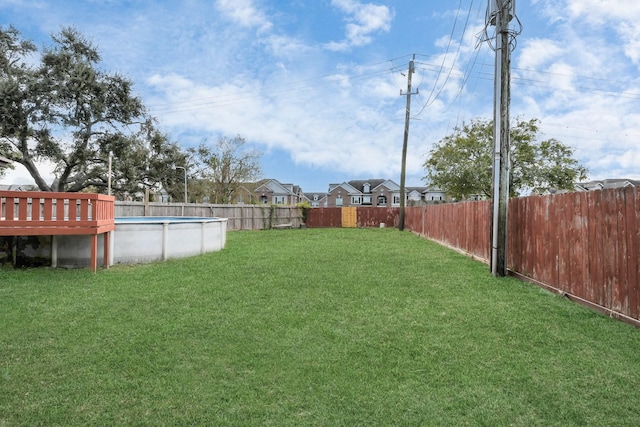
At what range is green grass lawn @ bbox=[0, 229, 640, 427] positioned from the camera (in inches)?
83.0

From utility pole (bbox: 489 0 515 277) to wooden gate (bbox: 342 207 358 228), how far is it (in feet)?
66.4

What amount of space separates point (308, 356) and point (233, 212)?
1592cm

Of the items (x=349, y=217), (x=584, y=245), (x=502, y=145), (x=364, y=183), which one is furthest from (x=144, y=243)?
(x=364, y=183)

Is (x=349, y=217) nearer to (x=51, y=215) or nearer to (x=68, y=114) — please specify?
(x=68, y=114)

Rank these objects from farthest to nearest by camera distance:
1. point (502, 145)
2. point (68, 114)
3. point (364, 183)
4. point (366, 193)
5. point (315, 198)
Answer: point (315, 198) < point (364, 183) < point (366, 193) < point (68, 114) < point (502, 145)

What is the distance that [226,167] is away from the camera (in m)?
31.3

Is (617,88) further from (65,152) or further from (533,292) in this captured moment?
(65,152)

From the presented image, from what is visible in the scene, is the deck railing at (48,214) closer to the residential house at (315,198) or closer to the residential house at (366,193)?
the residential house at (366,193)

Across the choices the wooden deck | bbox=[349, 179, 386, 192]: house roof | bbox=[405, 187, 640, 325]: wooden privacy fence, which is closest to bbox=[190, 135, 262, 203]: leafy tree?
bbox=[349, 179, 386, 192]: house roof

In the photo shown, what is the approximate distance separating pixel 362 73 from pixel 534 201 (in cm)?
1653

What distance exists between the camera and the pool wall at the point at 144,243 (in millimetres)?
6504

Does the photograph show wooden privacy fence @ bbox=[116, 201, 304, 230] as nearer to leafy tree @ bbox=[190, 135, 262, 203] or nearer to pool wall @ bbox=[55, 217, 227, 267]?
pool wall @ bbox=[55, 217, 227, 267]

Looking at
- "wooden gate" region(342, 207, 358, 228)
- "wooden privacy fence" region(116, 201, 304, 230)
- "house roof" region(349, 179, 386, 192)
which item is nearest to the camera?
"wooden privacy fence" region(116, 201, 304, 230)

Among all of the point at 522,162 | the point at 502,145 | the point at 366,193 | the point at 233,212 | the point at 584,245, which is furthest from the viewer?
the point at 366,193
